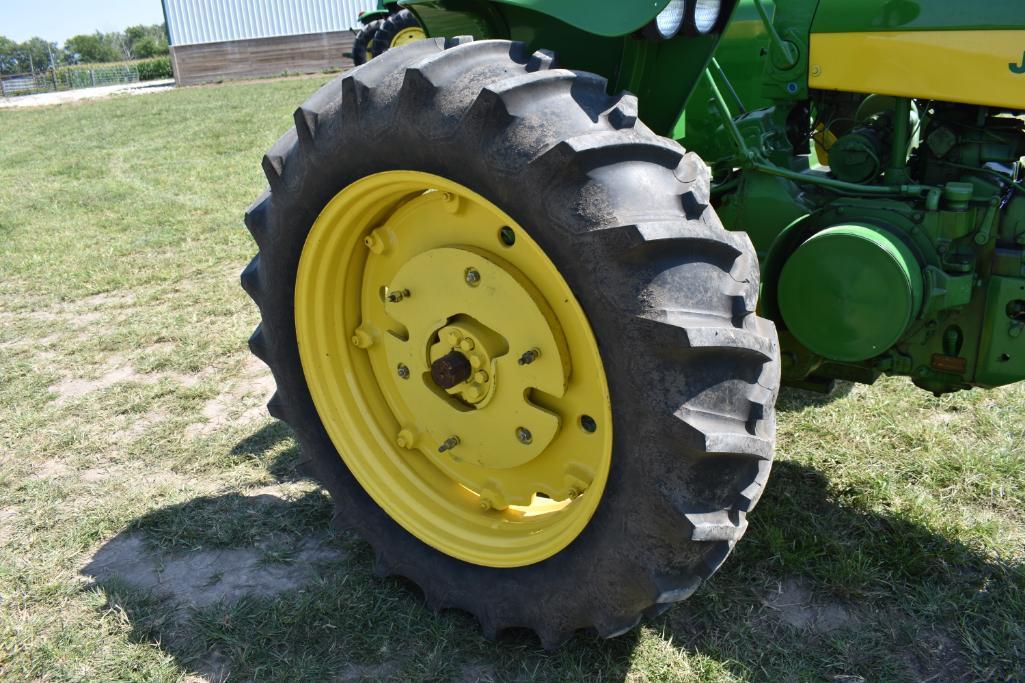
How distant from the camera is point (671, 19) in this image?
210 cm

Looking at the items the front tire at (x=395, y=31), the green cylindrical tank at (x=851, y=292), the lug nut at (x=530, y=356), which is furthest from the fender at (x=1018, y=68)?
the front tire at (x=395, y=31)

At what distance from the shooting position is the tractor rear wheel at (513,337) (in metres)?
1.67

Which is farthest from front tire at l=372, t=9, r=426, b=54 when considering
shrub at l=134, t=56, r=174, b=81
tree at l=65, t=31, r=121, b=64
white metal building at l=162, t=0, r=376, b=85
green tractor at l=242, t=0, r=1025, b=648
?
tree at l=65, t=31, r=121, b=64

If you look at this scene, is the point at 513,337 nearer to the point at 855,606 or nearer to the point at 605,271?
the point at 605,271

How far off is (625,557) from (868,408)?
1881 millimetres

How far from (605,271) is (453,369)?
0.60m

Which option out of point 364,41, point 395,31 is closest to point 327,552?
point 395,31

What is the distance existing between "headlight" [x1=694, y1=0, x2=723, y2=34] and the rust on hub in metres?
1.06

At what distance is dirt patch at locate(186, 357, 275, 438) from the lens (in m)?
3.48

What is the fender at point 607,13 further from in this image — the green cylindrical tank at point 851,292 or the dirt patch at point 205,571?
the dirt patch at point 205,571

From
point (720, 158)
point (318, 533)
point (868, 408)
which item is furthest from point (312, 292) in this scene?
point (868, 408)

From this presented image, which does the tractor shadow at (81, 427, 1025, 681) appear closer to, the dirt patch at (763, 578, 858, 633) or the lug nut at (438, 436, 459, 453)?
the dirt patch at (763, 578, 858, 633)

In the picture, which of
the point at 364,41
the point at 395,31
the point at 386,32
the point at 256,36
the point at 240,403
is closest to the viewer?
the point at 240,403

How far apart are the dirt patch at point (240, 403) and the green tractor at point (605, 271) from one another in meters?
1.15
